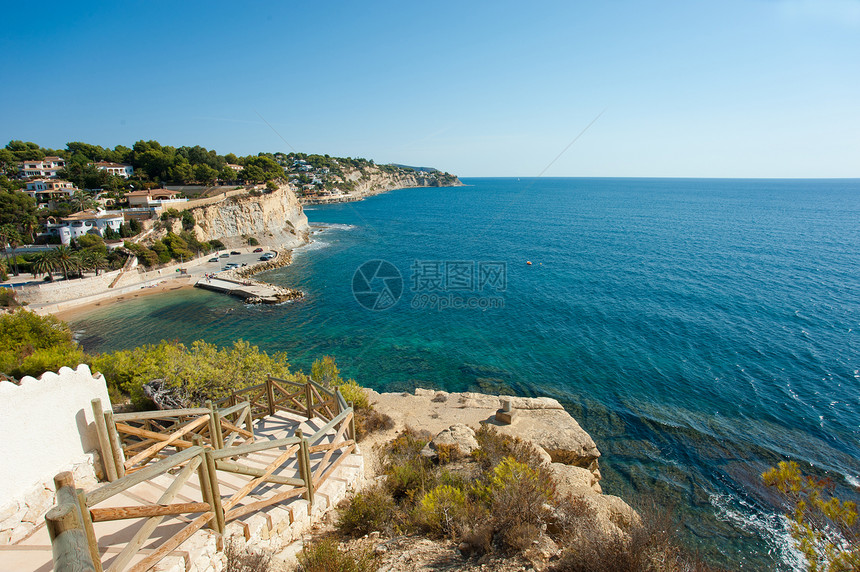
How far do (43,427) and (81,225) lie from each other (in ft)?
182

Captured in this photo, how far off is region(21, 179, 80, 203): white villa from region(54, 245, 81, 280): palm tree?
29934mm

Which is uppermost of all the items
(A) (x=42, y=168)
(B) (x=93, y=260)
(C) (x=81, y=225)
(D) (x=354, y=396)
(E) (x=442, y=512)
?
(A) (x=42, y=168)

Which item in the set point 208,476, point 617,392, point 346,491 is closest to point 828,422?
point 617,392

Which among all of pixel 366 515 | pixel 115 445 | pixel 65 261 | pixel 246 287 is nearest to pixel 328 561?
pixel 366 515

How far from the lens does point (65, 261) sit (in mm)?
36625

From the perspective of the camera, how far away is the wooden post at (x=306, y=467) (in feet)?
20.8

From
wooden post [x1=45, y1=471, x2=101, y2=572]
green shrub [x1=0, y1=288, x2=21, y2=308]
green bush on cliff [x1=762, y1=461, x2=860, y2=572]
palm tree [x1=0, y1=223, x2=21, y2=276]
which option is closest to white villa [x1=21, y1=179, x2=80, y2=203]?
palm tree [x1=0, y1=223, x2=21, y2=276]

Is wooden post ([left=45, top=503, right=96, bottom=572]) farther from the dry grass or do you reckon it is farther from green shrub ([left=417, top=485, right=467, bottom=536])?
green shrub ([left=417, top=485, right=467, bottom=536])

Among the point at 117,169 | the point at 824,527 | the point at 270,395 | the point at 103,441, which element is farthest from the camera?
the point at 117,169

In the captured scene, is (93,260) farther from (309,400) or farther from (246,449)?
(246,449)

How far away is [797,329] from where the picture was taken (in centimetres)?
2817

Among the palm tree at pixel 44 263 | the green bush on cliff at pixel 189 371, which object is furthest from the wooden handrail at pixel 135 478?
the palm tree at pixel 44 263

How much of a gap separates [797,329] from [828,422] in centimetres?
1228

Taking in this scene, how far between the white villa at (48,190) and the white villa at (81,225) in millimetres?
14865
